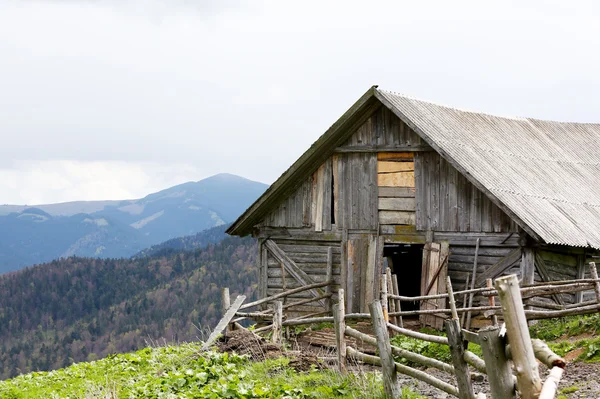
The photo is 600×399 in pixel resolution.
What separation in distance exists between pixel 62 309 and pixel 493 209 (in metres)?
93.2

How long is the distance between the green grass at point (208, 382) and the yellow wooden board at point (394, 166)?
6.55 m

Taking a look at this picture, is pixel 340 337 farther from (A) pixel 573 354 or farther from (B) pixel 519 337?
(B) pixel 519 337

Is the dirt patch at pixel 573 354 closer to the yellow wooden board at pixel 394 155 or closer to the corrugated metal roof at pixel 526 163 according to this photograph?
the corrugated metal roof at pixel 526 163

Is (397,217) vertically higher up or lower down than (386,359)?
higher up

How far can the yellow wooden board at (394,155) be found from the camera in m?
18.2

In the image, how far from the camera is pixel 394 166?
18359mm

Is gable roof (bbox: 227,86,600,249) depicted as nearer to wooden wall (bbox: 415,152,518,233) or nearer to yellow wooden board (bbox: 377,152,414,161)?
wooden wall (bbox: 415,152,518,233)

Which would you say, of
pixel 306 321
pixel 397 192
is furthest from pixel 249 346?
pixel 397 192

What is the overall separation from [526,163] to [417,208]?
14.1 ft

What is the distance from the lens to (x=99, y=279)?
10038cm

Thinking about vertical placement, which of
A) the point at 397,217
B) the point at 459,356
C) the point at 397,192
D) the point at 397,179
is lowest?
the point at 459,356

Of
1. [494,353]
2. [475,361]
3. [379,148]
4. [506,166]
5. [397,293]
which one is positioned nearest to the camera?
[494,353]

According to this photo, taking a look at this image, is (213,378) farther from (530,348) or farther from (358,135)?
(358,135)

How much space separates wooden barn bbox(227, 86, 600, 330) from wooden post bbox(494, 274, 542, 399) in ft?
33.1
